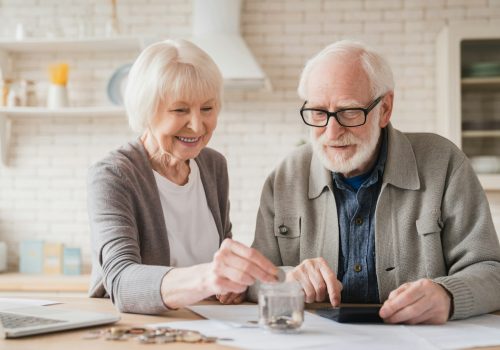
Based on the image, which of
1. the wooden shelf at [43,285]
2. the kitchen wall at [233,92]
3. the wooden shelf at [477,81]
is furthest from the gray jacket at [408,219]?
the kitchen wall at [233,92]

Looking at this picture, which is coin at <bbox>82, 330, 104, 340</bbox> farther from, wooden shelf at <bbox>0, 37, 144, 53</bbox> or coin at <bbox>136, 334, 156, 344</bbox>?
wooden shelf at <bbox>0, 37, 144, 53</bbox>

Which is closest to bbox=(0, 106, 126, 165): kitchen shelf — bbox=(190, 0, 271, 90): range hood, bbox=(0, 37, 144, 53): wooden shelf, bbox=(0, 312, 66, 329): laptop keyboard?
bbox=(0, 37, 144, 53): wooden shelf

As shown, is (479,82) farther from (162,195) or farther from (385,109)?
(162,195)

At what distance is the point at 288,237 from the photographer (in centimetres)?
223

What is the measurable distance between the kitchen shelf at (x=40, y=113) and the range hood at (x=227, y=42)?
718 mm

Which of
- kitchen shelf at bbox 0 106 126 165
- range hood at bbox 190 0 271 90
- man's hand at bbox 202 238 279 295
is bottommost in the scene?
man's hand at bbox 202 238 279 295

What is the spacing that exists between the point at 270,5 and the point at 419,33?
104cm

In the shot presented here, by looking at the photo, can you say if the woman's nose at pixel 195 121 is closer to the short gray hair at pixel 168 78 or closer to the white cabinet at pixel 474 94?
the short gray hair at pixel 168 78

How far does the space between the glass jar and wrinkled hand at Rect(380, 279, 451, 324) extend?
0.23m

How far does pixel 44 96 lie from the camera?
15.8 ft

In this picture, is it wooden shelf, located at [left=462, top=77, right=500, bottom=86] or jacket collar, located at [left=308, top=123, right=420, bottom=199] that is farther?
wooden shelf, located at [left=462, top=77, right=500, bottom=86]

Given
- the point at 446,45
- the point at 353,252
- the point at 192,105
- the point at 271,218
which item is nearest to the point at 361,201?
the point at 353,252

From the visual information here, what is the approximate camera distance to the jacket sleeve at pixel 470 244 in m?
1.74

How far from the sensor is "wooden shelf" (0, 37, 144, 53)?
4473 mm
